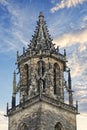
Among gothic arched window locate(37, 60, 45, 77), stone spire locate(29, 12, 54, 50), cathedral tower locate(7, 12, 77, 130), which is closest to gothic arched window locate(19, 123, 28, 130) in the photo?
cathedral tower locate(7, 12, 77, 130)

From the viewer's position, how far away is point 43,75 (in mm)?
49281

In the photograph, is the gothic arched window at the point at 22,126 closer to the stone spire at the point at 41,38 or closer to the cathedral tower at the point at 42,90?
the cathedral tower at the point at 42,90

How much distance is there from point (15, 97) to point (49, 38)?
713 cm

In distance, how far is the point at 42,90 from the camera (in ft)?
157

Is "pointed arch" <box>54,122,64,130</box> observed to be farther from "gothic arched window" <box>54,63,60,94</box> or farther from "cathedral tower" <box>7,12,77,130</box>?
"gothic arched window" <box>54,63,60,94</box>

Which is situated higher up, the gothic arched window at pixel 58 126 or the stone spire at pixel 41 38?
the stone spire at pixel 41 38

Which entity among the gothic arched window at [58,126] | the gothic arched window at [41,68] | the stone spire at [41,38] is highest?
the stone spire at [41,38]

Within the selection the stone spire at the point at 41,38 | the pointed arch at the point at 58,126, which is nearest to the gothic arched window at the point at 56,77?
the stone spire at the point at 41,38

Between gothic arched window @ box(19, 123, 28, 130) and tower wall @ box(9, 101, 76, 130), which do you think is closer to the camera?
tower wall @ box(9, 101, 76, 130)

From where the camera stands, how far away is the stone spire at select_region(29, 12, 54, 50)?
5103cm

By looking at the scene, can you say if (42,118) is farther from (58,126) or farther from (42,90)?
(42,90)

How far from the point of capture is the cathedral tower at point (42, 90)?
153ft

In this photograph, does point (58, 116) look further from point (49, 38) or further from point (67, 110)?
point (49, 38)

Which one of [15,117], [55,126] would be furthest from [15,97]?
[55,126]
